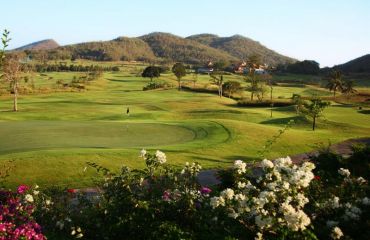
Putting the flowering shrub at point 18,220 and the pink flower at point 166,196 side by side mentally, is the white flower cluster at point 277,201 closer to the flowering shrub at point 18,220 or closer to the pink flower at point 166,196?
the pink flower at point 166,196

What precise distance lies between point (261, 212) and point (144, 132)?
26704mm

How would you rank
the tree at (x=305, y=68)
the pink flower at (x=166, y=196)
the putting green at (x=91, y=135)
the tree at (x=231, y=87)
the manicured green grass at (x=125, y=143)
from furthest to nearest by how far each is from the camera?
the tree at (x=305, y=68) → the tree at (x=231, y=87) → the putting green at (x=91, y=135) → the manicured green grass at (x=125, y=143) → the pink flower at (x=166, y=196)

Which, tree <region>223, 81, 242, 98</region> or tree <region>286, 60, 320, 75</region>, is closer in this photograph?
tree <region>223, 81, 242, 98</region>

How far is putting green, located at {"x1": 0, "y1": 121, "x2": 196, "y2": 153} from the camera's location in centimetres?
2941

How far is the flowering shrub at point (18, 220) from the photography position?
923 cm

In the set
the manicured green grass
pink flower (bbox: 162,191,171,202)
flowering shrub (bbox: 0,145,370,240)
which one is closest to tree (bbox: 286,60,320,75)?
the manicured green grass

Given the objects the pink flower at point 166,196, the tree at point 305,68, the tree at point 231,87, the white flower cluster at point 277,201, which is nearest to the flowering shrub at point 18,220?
the pink flower at point 166,196

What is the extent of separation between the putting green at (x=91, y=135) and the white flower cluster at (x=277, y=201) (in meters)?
20.0

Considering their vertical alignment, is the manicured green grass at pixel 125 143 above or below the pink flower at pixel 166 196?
below

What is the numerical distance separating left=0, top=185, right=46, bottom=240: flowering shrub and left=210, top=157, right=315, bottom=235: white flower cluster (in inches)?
151

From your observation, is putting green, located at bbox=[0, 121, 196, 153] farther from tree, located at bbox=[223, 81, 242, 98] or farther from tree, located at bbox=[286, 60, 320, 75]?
tree, located at bbox=[286, 60, 320, 75]

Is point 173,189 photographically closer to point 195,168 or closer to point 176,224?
point 195,168

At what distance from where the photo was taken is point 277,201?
31.1 feet

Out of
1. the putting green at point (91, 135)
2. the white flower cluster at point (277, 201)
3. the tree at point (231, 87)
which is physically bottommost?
the tree at point (231, 87)
